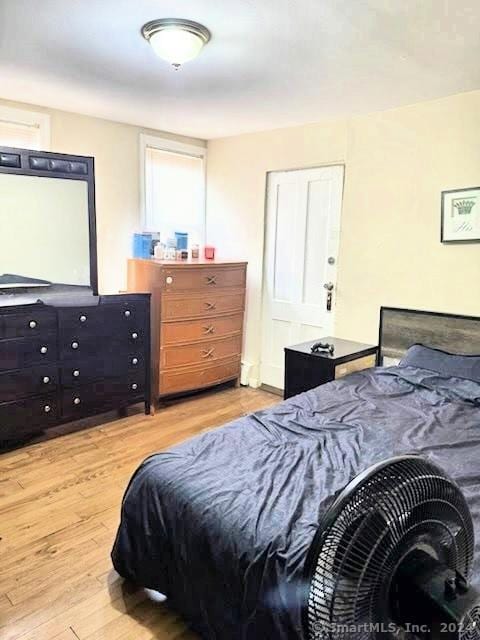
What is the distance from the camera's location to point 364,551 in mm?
785

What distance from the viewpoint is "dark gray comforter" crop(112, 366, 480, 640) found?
129 cm

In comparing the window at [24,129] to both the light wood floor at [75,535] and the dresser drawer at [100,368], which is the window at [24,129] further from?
the light wood floor at [75,535]

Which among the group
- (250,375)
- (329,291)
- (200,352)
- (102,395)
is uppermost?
(329,291)

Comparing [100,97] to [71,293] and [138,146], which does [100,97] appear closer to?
[138,146]

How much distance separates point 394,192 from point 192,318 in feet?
5.83

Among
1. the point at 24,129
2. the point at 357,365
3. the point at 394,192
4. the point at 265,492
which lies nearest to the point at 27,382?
the point at 24,129

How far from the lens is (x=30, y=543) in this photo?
2074 mm

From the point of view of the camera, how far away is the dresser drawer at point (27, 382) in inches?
109

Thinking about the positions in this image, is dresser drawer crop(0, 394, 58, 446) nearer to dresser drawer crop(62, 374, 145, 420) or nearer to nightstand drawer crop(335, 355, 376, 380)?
dresser drawer crop(62, 374, 145, 420)

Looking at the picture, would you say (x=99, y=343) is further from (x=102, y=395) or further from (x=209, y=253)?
(x=209, y=253)

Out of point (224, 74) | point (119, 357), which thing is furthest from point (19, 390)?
point (224, 74)

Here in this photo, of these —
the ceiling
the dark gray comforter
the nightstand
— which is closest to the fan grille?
the dark gray comforter

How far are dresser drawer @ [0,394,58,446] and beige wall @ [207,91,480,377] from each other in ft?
7.01

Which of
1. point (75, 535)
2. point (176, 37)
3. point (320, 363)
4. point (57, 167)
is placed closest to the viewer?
point (176, 37)
